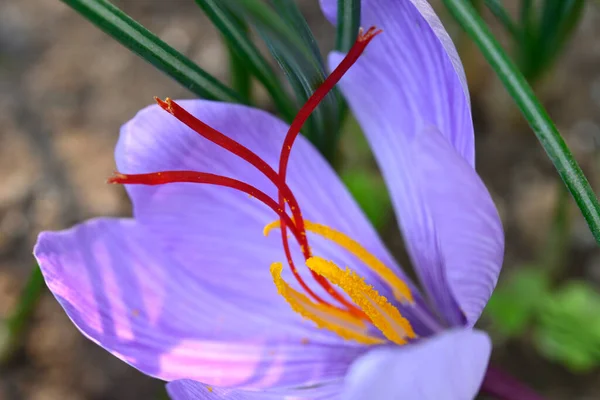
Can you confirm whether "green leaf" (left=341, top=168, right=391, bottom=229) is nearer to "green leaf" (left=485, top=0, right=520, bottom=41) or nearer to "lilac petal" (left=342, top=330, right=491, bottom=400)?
"green leaf" (left=485, top=0, right=520, bottom=41)

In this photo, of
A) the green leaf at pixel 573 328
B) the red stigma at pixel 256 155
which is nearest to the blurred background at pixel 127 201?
the green leaf at pixel 573 328

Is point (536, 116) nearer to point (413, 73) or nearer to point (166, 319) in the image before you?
→ point (413, 73)

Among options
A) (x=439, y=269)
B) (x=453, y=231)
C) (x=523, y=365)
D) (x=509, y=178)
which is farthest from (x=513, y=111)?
(x=453, y=231)

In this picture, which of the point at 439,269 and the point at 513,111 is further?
the point at 513,111

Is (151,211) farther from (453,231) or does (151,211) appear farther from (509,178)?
(509,178)

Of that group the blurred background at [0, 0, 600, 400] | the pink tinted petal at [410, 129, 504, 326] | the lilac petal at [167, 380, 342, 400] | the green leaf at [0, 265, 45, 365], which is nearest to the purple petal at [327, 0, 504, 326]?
the pink tinted petal at [410, 129, 504, 326]

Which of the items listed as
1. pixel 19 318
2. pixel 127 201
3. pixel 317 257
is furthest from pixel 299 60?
pixel 127 201
